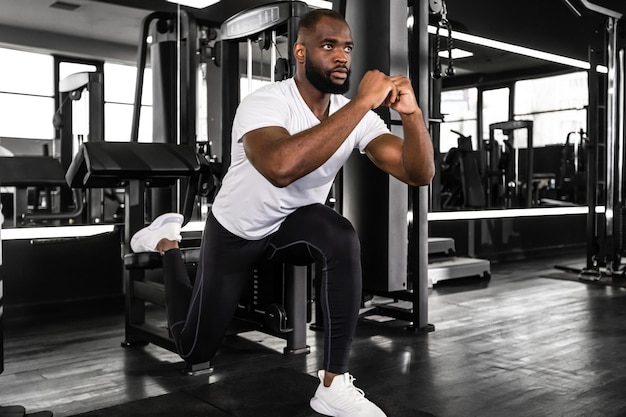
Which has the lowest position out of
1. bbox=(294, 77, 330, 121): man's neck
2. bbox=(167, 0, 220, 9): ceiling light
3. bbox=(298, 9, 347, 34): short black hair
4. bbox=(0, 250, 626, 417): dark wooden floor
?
bbox=(0, 250, 626, 417): dark wooden floor

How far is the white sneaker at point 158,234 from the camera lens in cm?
237

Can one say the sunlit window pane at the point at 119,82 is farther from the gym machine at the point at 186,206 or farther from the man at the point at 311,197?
the man at the point at 311,197

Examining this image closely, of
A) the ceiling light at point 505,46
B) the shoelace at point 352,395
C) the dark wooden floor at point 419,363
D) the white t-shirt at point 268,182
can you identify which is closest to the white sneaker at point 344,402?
the shoelace at point 352,395

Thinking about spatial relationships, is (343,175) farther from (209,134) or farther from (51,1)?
(209,134)

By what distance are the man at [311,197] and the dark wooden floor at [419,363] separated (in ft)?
1.10

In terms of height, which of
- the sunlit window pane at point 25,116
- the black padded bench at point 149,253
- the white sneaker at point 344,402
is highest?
the sunlit window pane at point 25,116

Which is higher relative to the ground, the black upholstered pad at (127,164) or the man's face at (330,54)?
the man's face at (330,54)

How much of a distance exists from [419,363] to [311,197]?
998 millimetres

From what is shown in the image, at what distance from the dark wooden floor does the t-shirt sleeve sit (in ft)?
2.96

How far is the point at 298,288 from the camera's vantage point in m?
2.55

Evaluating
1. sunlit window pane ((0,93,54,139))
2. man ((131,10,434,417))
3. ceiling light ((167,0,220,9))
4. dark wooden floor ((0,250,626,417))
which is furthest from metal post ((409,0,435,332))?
sunlit window pane ((0,93,54,139))

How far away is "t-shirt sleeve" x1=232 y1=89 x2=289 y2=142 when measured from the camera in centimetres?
168

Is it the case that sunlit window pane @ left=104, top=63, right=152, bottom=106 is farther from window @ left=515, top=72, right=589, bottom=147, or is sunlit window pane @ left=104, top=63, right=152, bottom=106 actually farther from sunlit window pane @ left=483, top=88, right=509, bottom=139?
window @ left=515, top=72, right=589, bottom=147

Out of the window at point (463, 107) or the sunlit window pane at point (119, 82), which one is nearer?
the sunlit window pane at point (119, 82)
